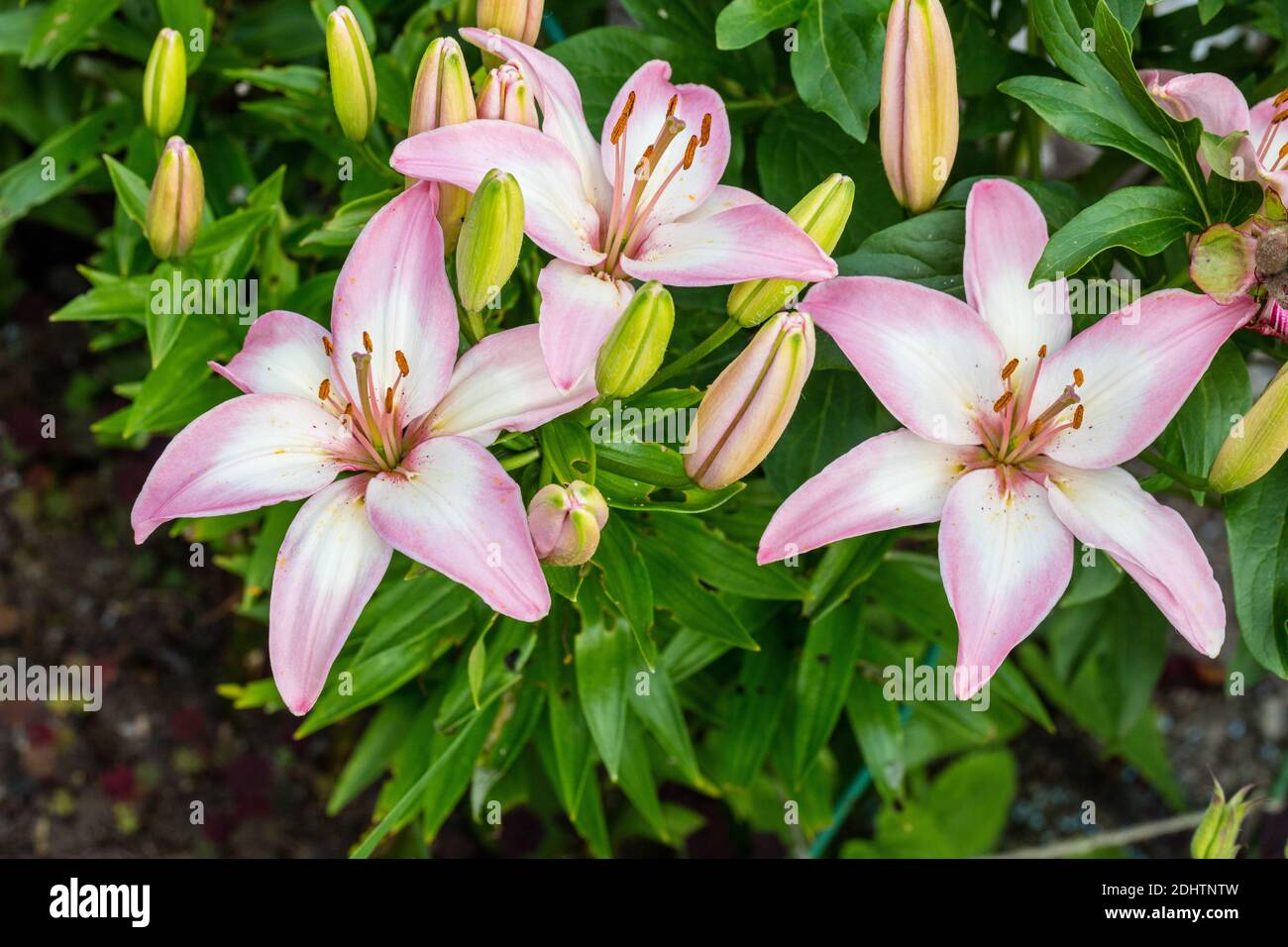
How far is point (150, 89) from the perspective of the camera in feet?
2.91

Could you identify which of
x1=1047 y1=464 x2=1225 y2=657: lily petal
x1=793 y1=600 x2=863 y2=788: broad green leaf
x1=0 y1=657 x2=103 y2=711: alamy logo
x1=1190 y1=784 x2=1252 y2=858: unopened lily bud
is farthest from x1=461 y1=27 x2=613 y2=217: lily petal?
x1=0 y1=657 x2=103 y2=711: alamy logo

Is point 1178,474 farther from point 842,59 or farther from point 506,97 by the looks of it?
point 506,97

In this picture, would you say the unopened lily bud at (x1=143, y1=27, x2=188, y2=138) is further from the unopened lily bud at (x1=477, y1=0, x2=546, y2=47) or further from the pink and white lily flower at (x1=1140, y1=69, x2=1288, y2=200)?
the pink and white lily flower at (x1=1140, y1=69, x2=1288, y2=200)

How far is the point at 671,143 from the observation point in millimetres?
780

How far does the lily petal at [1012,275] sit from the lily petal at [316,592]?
38cm

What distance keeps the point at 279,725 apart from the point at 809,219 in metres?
1.24

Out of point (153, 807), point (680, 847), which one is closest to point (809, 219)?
point (680, 847)

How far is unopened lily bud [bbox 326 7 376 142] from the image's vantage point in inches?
29.8

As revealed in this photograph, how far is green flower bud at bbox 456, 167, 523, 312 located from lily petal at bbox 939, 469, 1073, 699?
285mm

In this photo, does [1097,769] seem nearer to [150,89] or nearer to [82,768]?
[82,768]

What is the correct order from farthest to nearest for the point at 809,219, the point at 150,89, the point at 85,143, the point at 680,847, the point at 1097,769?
the point at 1097,769, the point at 680,847, the point at 85,143, the point at 150,89, the point at 809,219

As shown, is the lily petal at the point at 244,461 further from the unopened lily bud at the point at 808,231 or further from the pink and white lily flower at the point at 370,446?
the unopened lily bud at the point at 808,231

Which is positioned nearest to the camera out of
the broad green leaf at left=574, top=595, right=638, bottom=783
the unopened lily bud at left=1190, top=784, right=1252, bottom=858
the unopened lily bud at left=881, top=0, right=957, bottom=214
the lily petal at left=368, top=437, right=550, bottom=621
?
the lily petal at left=368, top=437, right=550, bottom=621

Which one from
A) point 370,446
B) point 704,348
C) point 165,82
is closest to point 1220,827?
point 704,348
